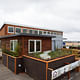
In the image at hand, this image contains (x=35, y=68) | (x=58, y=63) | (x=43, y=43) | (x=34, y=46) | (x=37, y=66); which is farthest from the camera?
(x=43, y=43)

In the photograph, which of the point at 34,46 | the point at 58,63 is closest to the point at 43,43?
the point at 34,46

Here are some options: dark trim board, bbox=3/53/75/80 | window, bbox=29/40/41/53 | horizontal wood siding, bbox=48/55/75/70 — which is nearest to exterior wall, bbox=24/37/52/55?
window, bbox=29/40/41/53

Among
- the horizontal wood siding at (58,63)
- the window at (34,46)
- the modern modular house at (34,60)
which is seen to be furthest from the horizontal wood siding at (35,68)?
the window at (34,46)

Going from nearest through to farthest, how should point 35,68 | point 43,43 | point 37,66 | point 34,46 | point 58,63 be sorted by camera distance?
point 37,66, point 35,68, point 58,63, point 34,46, point 43,43

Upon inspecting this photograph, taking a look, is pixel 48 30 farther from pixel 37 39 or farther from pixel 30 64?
pixel 30 64

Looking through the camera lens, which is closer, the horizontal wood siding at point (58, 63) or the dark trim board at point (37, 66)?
the dark trim board at point (37, 66)

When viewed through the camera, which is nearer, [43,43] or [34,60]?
[34,60]

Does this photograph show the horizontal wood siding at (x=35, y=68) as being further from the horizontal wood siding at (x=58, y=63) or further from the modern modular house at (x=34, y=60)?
the horizontal wood siding at (x=58, y=63)

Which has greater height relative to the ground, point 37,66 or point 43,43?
point 43,43

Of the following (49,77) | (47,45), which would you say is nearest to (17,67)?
(49,77)

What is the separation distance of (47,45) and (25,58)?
12.0 feet

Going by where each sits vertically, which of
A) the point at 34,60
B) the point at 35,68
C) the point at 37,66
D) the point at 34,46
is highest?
the point at 34,46


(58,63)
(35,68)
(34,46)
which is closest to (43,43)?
(34,46)

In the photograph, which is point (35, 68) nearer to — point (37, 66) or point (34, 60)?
point (37, 66)
